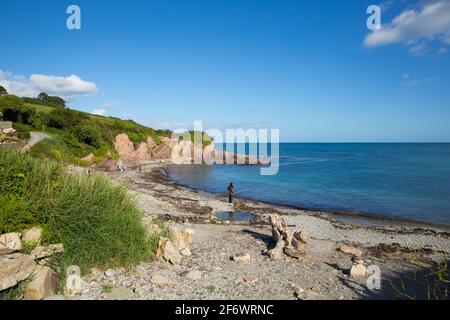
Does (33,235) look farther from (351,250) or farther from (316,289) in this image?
(351,250)

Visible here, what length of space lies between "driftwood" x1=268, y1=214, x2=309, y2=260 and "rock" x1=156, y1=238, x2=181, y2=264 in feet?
13.6

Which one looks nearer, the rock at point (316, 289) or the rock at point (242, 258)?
the rock at point (316, 289)

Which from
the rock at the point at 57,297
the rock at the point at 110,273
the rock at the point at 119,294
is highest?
the rock at the point at 57,297

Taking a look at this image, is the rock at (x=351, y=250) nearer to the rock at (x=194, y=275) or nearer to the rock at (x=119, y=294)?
the rock at (x=194, y=275)

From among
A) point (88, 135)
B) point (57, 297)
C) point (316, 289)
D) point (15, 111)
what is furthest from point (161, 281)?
point (88, 135)

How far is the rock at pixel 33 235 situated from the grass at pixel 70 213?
19cm

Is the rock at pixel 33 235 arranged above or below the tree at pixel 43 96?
below

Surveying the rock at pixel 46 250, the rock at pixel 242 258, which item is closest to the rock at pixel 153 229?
the rock at pixel 242 258

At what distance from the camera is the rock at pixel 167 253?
11516 millimetres

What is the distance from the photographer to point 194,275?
35.1 ft

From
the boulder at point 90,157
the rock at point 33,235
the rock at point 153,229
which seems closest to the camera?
the rock at point 33,235

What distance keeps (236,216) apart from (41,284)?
1787 cm
